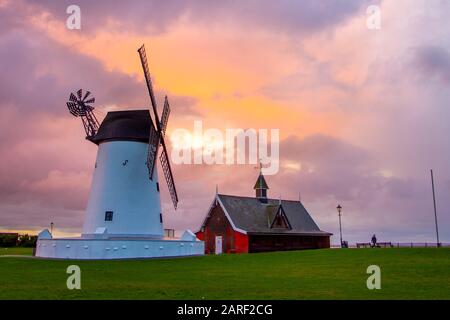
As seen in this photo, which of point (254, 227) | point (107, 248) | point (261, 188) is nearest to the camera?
point (107, 248)

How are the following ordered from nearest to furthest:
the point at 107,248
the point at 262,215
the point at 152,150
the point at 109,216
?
1. the point at 107,248
2. the point at 109,216
3. the point at 152,150
4. the point at 262,215

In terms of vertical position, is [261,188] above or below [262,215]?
above

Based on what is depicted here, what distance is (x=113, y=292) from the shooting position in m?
17.8

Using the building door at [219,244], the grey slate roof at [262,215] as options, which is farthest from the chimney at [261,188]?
the building door at [219,244]

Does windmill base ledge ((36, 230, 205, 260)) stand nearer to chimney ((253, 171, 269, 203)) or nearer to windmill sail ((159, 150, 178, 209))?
windmill sail ((159, 150, 178, 209))

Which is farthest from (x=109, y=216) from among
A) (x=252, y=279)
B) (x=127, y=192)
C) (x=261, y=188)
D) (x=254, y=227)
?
(x=261, y=188)

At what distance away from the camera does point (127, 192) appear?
3934 centimetres

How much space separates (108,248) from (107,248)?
76 mm

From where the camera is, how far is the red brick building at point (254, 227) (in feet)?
167

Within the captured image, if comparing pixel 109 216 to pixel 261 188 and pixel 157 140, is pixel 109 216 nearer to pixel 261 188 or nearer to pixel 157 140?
pixel 157 140

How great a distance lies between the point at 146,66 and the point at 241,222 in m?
20.4

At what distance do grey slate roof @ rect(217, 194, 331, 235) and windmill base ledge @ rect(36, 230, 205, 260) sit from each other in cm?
1200

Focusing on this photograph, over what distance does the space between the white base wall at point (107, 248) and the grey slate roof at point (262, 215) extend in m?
12.7
